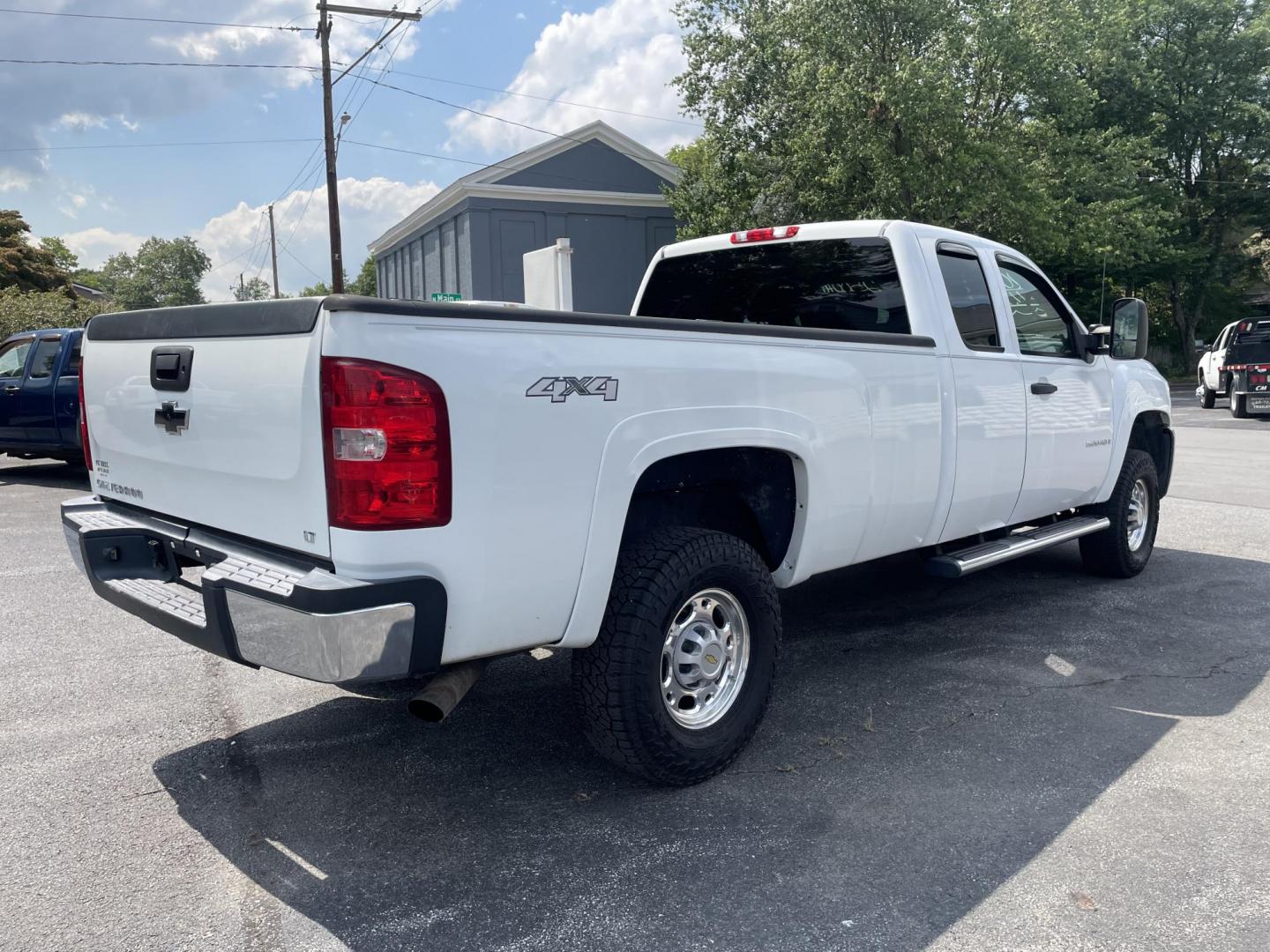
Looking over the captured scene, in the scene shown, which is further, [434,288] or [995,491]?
[434,288]

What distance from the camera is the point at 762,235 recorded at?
5.23m

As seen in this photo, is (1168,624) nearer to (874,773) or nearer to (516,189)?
(874,773)

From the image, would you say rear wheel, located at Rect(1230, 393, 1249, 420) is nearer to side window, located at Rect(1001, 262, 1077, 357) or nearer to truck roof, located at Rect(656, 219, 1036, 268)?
side window, located at Rect(1001, 262, 1077, 357)

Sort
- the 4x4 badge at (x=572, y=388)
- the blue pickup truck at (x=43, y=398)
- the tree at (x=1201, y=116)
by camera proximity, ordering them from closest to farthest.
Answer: the 4x4 badge at (x=572, y=388) < the blue pickup truck at (x=43, y=398) < the tree at (x=1201, y=116)

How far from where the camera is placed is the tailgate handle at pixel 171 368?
3328mm

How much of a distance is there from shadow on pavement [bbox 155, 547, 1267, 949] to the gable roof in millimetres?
25057

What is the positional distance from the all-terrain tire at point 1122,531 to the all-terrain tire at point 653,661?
11.7ft

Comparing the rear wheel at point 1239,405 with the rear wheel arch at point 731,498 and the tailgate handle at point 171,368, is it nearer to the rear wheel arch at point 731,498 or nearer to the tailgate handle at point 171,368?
the rear wheel arch at point 731,498

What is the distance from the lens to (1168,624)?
5.49 m

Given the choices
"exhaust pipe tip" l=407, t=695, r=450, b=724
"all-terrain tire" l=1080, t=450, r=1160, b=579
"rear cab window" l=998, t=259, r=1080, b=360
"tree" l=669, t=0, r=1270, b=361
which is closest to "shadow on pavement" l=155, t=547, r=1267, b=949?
"exhaust pipe tip" l=407, t=695, r=450, b=724

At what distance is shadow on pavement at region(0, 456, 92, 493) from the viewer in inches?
470

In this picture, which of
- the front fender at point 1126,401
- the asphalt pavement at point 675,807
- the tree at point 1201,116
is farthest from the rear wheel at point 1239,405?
the asphalt pavement at point 675,807

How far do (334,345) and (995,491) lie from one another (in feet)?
11.4

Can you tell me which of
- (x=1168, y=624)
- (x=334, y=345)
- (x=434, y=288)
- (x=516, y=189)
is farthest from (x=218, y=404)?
(x=434, y=288)
